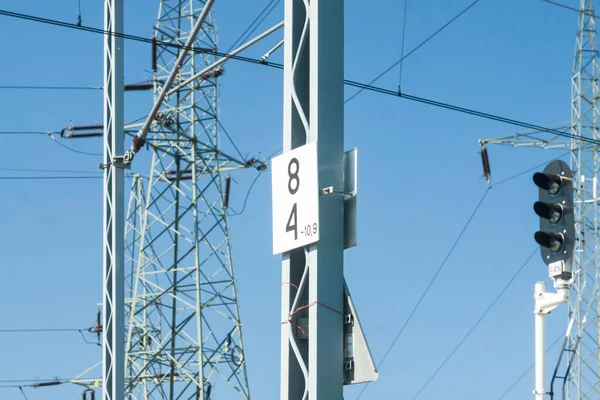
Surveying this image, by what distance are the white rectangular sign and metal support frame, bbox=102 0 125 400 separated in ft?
25.9

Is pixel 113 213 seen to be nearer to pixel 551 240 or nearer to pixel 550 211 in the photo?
pixel 550 211

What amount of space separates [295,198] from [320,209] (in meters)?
0.33

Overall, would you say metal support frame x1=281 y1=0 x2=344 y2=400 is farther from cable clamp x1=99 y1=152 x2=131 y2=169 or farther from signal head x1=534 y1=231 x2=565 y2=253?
cable clamp x1=99 y1=152 x2=131 y2=169

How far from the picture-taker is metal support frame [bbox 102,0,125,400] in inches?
738

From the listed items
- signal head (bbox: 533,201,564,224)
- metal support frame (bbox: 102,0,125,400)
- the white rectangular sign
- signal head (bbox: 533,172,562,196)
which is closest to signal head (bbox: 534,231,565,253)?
Result: signal head (bbox: 533,201,564,224)

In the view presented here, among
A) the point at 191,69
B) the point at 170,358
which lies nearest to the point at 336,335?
the point at 170,358

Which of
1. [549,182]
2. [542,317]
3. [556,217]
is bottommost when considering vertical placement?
[542,317]

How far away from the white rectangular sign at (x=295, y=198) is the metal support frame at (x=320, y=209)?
0.28 feet

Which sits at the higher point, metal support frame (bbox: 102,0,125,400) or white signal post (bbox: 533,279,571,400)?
metal support frame (bbox: 102,0,125,400)

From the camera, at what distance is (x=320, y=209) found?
11031 millimetres

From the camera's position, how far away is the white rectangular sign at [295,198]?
36.2 ft

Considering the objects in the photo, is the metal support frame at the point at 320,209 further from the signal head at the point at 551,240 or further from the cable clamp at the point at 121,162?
the cable clamp at the point at 121,162

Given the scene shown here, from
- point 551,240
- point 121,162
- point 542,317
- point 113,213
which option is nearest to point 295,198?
point 551,240

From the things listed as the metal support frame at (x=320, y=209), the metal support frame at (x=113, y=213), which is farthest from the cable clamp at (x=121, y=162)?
the metal support frame at (x=320, y=209)
